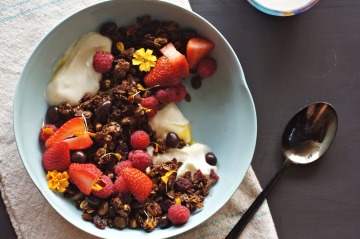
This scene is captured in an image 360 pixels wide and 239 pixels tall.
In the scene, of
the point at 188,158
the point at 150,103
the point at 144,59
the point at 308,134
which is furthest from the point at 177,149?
→ the point at 308,134

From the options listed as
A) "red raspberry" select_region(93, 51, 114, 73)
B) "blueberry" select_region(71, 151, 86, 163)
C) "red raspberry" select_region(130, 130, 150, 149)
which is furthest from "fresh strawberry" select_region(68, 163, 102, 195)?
"red raspberry" select_region(93, 51, 114, 73)

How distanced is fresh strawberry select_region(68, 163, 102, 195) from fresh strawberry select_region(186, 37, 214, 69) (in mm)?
397

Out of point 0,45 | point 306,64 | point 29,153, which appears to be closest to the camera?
point 29,153

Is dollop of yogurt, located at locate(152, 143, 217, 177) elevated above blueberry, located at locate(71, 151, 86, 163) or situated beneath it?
situated beneath

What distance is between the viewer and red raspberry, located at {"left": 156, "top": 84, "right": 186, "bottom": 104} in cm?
132

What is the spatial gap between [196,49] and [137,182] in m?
0.39

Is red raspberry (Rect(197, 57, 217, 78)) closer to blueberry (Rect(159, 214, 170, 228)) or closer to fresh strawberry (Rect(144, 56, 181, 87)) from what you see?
fresh strawberry (Rect(144, 56, 181, 87))

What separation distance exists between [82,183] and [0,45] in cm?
44

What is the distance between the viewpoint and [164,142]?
4.41ft

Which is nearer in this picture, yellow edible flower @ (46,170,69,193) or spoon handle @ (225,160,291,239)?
yellow edible flower @ (46,170,69,193)

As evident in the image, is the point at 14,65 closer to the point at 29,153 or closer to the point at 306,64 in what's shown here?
the point at 29,153

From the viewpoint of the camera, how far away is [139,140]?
4.22 ft

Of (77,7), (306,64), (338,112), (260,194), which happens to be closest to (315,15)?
(306,64)

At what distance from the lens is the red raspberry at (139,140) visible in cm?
129
